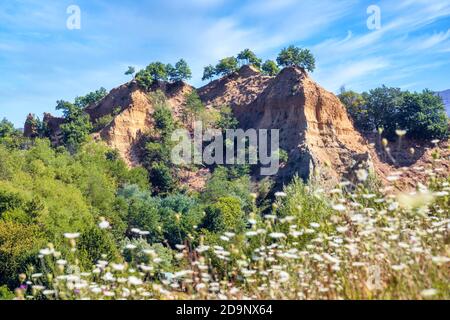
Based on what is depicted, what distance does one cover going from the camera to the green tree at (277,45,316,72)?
6631 centimetres

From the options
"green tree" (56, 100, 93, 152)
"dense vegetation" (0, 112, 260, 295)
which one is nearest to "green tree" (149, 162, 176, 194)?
"dense vegetation" (0, 112, 260, 295)

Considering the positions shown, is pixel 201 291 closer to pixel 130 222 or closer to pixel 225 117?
pixel 130 222

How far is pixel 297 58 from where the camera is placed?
67438 millimetres

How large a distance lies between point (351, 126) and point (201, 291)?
55069mm

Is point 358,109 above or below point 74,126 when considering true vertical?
above

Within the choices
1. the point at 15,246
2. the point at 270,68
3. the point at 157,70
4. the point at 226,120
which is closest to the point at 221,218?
the point at 15,246

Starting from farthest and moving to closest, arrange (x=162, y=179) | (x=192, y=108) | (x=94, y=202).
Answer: (x=192, y=108) < (x=162, y=179) < (x=94, y=202)

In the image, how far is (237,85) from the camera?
237 ft

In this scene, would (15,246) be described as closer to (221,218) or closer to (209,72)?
(221,218)

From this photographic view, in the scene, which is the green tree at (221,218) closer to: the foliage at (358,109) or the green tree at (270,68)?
the foliage at (358,109)

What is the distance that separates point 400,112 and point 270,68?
24385 millimetres

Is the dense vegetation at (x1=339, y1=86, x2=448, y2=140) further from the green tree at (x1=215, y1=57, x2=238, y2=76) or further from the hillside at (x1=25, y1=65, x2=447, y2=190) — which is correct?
the green tree at (x1=215, y1=57, x2=238, y2=76)

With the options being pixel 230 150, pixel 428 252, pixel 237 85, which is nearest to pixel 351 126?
pixel 230 150

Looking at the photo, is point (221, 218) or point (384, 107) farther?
point (384, 107)
